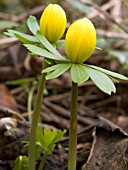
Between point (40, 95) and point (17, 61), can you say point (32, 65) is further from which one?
point (40, 95)

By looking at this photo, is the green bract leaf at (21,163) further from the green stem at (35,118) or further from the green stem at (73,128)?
the green stem at (73,128)

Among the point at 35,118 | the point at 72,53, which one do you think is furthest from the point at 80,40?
the point at 35,118

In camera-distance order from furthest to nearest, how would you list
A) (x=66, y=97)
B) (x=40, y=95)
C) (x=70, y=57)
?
(x=66, y=97) → (x=40, y=95) → (x=70, y=57)

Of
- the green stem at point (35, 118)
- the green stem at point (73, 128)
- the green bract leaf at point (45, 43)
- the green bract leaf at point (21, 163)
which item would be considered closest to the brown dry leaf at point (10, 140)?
the green bract leaf at point (21, 163)

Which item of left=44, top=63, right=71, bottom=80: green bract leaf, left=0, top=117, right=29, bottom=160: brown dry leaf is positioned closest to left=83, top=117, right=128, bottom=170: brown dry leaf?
left=0, top=117, right=29, bottom=160: brown dry leaf

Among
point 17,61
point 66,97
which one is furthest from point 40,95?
point 17,61

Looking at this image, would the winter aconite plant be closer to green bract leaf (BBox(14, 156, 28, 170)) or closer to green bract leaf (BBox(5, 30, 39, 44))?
green bract leaf (BBox(5, 30, 39, 44))

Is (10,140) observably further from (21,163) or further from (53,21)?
(53,21)

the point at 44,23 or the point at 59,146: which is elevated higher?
the point at 44,23
